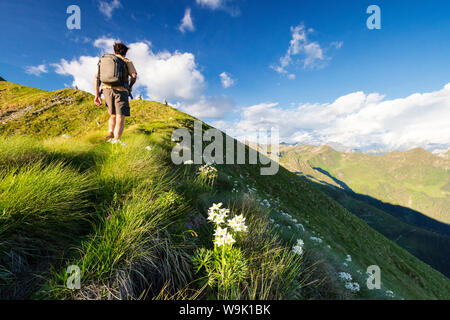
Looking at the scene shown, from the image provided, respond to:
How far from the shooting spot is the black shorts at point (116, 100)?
626 cm

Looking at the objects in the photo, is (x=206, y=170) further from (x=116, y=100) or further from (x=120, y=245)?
(x=116, y=100)

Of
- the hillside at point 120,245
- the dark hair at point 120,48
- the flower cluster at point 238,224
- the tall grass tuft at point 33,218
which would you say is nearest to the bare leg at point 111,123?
the dark hair at point 120,48

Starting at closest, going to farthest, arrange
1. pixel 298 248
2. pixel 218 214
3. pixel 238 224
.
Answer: pixel 238 224 < pixel 218 214 < pixel 298 248

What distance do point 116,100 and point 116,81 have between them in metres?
0.69

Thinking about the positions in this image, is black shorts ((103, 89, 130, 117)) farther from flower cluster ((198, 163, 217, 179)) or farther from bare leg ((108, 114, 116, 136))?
flower cluster ((198, 163, 217, 179))

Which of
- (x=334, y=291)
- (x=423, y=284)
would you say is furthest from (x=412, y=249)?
(x=334, y=291)

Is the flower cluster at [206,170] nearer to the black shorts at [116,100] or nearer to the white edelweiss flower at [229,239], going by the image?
the white edelweiss flower at [229,239]

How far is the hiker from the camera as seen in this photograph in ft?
19.4

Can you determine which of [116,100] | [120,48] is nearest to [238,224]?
[116,100]

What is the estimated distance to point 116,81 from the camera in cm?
593

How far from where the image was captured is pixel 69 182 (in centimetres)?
310

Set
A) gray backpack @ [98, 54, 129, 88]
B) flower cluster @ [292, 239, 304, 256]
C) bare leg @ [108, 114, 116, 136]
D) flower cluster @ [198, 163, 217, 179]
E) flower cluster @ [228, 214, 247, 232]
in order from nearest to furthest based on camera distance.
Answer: flower cluster @ [228, 214, 247, 232], flower cluster @ [292, 239, 304, 256], flower cluster @ [198, 163, 217, 179], gray backpack @ [98, 54, 129, 88], bare leg @ [108, 114, 116, 136]

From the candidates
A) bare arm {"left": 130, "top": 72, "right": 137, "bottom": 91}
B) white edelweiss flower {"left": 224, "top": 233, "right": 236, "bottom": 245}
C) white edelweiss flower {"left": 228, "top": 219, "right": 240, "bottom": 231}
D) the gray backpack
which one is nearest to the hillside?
white edelweiss flower {"left": 224, "top": 233, "right": 236, "bottom": 245}
